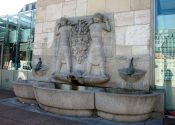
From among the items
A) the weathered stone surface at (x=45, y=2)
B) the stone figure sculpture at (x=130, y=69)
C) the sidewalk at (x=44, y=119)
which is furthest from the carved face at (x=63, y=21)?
the sidewalk at (x=44, y=119)

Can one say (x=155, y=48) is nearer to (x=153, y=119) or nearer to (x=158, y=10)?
(x=158, y=10)

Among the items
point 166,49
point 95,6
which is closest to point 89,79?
point 95,6

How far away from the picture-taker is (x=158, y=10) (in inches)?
226

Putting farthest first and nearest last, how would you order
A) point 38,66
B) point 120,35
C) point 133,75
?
1. point 38,66
2. point 120,35
3. point 133,75

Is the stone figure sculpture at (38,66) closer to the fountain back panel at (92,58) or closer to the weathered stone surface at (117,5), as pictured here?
the fountain back panel at (92,58)

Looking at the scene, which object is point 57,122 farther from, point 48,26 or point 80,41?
point 48,26

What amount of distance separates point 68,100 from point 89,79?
54.4 inches

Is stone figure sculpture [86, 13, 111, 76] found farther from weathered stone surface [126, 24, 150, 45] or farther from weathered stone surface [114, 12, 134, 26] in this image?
weathered stone surface [126, 24, 150, 45]

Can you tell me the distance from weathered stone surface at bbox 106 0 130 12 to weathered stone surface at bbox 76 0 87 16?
3.30 ft

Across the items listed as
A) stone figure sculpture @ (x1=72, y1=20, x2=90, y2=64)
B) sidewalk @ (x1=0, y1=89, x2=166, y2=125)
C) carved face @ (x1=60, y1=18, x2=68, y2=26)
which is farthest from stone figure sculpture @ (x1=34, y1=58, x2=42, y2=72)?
Result: sidewalk @ (x1=0, y1=89, x2=166, y2=125)

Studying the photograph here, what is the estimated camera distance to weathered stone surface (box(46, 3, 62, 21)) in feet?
22.2

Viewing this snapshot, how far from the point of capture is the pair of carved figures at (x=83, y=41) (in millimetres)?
5430

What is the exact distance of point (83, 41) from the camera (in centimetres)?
572

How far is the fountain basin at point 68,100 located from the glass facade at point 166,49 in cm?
290
